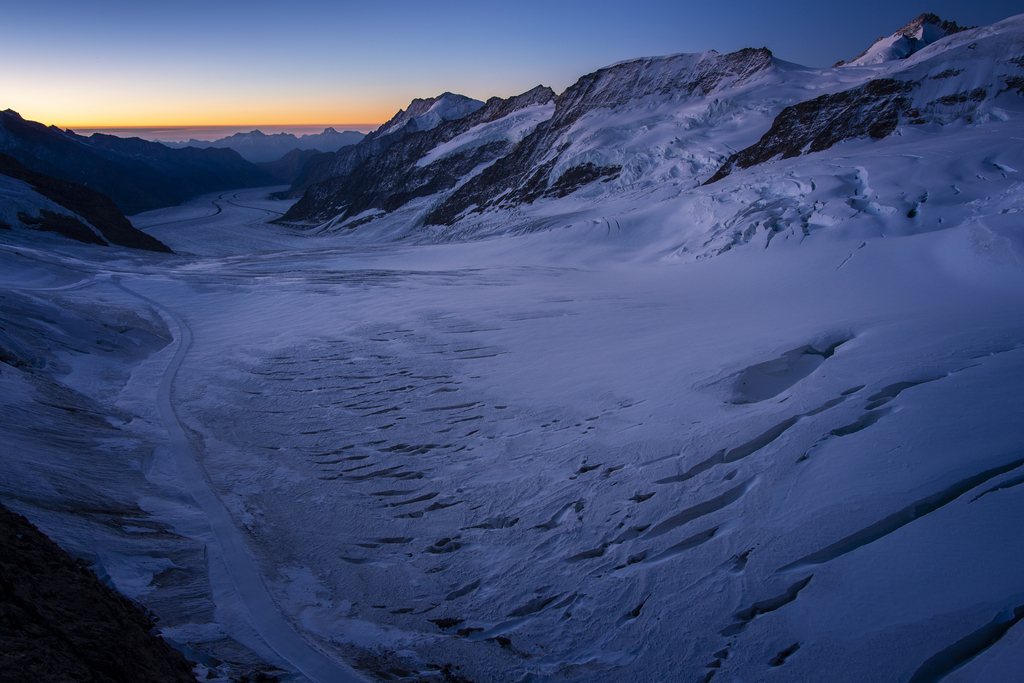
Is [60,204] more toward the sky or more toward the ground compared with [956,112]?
more toward the ground

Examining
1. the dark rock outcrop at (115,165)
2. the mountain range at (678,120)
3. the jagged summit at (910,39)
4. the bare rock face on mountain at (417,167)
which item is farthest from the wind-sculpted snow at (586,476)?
the dark rock outcrop at (115,165)

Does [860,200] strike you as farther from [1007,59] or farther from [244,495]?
[244,495]

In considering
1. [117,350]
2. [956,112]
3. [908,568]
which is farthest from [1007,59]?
[117,350]

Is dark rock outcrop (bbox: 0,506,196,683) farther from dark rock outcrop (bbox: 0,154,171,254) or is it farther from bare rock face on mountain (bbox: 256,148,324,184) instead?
bare rock face on mountain (bbox: 256,148,324,184)

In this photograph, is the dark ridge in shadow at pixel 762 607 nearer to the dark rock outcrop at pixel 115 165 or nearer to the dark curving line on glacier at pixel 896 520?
the dark curving line on glacier at pixel 896 520

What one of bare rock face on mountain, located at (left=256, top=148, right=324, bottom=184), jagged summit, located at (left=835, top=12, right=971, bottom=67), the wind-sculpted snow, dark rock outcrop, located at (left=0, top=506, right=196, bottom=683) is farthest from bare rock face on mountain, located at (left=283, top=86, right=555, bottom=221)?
bare rock face on mountain, located at (left=256, top=148, right=324, bottom=184)

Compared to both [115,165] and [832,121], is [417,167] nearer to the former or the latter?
[832,121]

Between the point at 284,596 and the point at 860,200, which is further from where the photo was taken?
the point at 860,200
